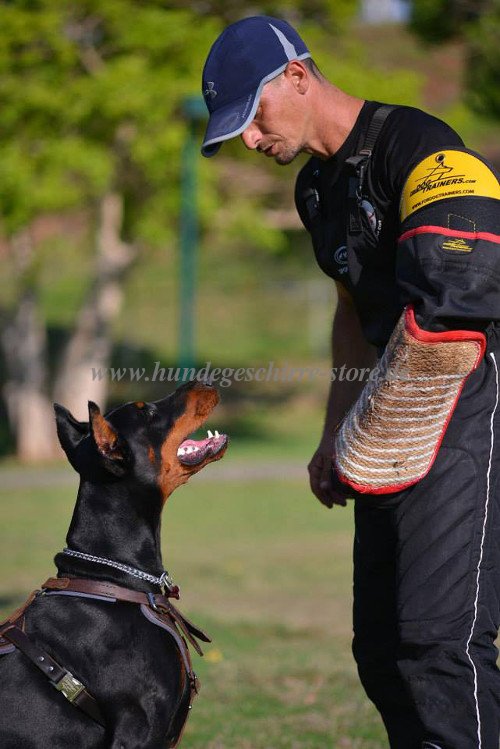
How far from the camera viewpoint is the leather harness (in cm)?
323

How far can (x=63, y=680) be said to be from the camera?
3.22 metres

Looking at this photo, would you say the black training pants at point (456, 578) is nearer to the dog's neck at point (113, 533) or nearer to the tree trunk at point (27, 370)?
→ the dog's neck at point (113, 533)

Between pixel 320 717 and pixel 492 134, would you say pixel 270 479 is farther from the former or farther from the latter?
pixel 492 134

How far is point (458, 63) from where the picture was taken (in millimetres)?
47062

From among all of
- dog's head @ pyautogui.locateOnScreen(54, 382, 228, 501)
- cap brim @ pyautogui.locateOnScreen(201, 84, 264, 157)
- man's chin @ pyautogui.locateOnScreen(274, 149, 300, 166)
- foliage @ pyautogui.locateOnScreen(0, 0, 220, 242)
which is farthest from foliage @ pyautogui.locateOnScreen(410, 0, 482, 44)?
cap brim @ pyautogui.locateOnScreen(201, 84, 264, 157)

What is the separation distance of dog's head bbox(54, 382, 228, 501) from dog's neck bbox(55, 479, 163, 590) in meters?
0.05

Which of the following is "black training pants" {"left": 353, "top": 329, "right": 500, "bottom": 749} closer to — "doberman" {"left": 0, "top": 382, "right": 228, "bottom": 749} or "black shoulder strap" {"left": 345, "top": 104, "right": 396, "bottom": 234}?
"black shoulder strap" {"left": 345, "top": 104, "right": 396, "bottom": 234}

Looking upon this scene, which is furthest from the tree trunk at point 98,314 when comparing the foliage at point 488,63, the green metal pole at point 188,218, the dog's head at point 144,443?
the dog's head at point 144,443

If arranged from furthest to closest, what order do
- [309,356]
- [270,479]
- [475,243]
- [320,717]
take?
[309,356] < [270,479] < [320,717] < [475,243]

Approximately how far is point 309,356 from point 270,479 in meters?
10.6

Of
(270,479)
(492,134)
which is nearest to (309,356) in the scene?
(270,479)

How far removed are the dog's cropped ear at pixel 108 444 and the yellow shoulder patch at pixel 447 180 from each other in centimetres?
117

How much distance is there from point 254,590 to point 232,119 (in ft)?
22.4

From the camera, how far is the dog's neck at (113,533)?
3490 mm
